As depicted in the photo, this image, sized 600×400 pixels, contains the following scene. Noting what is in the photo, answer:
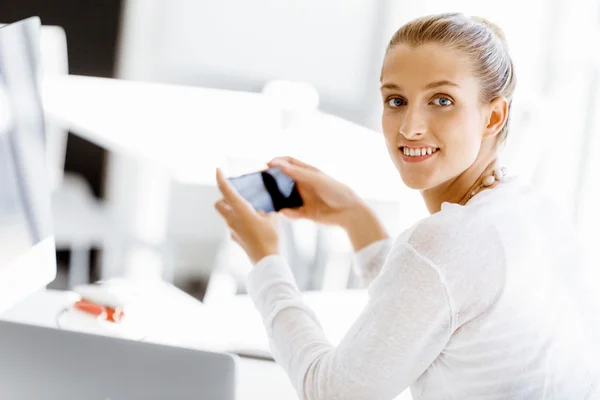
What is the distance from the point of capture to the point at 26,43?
84 cm

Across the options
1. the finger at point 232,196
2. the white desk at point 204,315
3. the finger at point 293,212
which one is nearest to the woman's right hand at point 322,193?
the finger at point 293,212

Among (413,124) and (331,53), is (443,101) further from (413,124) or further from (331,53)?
(331,53)

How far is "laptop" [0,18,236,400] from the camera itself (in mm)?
791

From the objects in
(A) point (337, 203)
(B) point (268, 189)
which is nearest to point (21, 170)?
(B) point (268, 189)

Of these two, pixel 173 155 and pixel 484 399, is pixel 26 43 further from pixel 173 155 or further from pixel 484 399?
pixel 484 399

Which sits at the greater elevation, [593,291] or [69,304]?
[593,291]

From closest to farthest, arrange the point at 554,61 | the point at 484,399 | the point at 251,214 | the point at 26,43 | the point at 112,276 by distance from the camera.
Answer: the point at 484,399, the point at 26,43, the point at 251,214, the point at 554,61, the point at 112,276

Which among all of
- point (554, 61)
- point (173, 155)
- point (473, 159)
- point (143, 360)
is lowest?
point (143, 360)

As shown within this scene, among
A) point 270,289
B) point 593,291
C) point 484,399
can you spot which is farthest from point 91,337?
point 593,291

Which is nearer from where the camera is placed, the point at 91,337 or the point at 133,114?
the point at 91,337

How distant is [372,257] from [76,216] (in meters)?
0.58

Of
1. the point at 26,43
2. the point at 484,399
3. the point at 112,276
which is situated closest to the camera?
the point at 484,399

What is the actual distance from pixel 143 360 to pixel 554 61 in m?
0.78

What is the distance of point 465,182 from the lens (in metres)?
0.82
